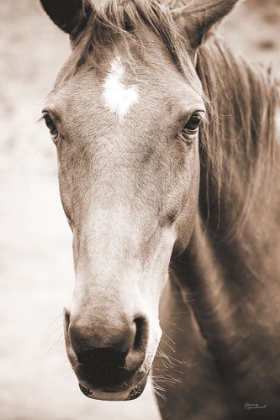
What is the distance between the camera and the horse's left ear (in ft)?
7.36

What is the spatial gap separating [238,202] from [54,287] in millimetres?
5200

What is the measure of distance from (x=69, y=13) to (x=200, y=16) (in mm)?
575

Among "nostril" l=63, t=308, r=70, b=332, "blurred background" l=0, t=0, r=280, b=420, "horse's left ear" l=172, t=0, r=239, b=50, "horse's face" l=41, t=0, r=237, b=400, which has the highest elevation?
"horse's left ear" l=172, t=0, r=239, b=50

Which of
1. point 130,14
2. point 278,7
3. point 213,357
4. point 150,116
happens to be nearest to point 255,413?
point 213,357

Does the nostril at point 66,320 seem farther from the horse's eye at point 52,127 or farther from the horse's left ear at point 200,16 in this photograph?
the horse's left ear at point 200,16

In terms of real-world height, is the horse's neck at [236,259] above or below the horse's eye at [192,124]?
below

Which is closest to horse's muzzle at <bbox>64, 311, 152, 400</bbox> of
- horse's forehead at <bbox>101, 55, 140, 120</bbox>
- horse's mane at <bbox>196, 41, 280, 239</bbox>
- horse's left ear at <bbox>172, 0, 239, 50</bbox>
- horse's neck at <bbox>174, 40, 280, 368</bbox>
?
horse's forehead at <bbox>101, 55, 140, 120</bbox>

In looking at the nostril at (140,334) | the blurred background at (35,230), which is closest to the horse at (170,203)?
the nostril at (140,334)

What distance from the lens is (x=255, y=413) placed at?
2.59 m

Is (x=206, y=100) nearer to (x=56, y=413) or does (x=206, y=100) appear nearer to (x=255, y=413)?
(x=255, y=413)

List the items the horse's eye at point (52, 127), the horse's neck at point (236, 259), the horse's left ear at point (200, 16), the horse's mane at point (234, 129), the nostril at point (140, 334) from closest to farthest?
the nostril at point (140, 334) → the horse's eye at point (52, 127) → the horse's left ear at point (200, 16) → the horse's mane at point (234, 129) → the horse's neck at point (236, 259)

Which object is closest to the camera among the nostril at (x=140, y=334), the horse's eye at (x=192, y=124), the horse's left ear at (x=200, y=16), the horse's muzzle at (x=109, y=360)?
the horse's muzzle at (x=109, y=360)

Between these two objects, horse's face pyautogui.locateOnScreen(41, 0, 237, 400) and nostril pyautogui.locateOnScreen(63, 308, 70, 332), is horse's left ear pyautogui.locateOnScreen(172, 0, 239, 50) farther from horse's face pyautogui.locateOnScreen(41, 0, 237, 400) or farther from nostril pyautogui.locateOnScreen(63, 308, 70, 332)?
nostril pyautogui.locateOnScreen(63, 308, 70, 332)

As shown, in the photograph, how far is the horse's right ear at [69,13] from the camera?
2246mm
